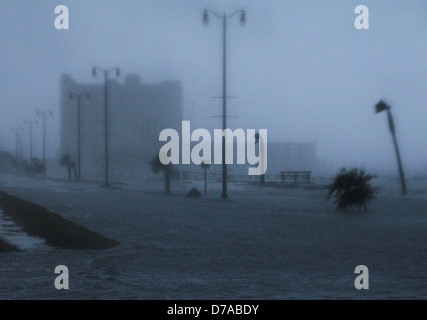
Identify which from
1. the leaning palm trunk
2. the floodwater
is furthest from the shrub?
the leaning palm trunk

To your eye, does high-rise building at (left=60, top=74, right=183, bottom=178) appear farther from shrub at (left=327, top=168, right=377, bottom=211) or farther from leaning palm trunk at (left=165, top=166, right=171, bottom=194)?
shrub at (left=327, top=168, right=377, bottom=211)

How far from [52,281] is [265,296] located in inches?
122

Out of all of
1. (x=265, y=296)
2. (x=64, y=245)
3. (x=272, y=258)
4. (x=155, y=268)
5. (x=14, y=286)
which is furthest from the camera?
(x=64, y=245)

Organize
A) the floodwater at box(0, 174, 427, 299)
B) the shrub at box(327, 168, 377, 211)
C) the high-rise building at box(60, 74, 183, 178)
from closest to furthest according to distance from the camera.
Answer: the floodwater at box(0, 174, 427, 299), the shrub at box(327, 168, 377, 211), the high-rise building at box(60, 74, 183, 178)

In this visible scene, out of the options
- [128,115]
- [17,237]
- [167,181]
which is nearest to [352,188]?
[17,237]

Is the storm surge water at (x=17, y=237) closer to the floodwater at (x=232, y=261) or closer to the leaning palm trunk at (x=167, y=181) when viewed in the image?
the floodwater at (x=232, y=261)

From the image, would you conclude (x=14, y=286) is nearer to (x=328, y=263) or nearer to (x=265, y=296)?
(x=265, y=296)

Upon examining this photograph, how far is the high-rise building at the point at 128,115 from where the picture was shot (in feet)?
416

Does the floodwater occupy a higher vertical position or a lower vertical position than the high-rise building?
lower

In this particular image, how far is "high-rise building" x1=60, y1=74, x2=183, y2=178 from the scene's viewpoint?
416 feet

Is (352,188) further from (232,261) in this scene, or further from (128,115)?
(128,115)

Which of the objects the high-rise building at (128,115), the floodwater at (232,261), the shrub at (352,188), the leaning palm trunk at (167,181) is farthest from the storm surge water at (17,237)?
the high-rise building at (128,115)
